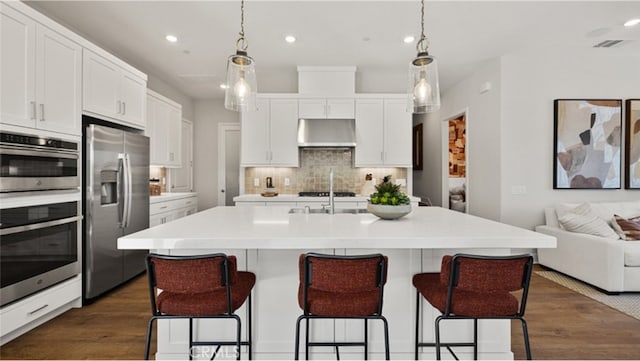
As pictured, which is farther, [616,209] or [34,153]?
[616,209]

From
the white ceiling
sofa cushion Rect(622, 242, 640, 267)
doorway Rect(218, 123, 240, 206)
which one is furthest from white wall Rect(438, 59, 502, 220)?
doorway Rect(218, 123, 240, 206)

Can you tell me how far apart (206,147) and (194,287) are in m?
5.49

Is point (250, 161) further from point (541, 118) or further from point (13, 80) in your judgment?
point (541, 118)

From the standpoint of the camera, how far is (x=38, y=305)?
233 cm

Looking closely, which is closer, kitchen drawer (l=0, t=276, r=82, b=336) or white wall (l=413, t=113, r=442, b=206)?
kitchen drawer (l=0, t=276, r=82, b=336)

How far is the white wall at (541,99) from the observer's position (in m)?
4.21

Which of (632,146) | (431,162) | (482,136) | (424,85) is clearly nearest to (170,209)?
(424,85)

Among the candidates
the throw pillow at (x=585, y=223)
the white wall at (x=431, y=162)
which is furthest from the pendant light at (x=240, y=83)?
the white wall at (x=431, y=162)

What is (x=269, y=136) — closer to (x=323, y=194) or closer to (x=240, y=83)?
(x=323, y=194)

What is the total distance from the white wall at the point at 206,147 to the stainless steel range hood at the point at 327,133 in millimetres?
2361

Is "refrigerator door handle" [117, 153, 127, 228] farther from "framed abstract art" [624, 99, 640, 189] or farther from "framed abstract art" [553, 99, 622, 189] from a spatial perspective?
"framed abstract art" [624, 99, 640, 189]

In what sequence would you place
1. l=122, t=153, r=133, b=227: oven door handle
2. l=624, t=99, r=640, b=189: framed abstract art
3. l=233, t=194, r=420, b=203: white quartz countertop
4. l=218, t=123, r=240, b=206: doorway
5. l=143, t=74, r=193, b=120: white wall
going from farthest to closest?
l=218, t=123, r=240, b=206: doorway → l=143, t=74, r=193, b=120: white wall → l=233, t=194, r=420, b=203: white quartz countertop → l=624, t=99, r=640, b=189: framed abstract art → l=122, t=153, r=133, b=227: oven door handle

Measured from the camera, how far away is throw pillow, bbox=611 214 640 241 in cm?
341

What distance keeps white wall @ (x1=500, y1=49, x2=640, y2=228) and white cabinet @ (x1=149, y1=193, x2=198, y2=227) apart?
4474 millimetres
